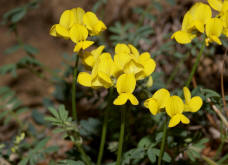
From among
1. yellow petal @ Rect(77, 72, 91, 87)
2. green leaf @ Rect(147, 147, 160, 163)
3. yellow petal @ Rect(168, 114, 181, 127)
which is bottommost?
green leaf @ Rect(147, 147, 160, 163)

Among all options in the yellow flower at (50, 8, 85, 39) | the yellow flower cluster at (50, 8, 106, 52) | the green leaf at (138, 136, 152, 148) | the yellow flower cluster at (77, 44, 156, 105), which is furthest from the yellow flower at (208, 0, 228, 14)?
the green leaf at (138, 136, 152, 148)

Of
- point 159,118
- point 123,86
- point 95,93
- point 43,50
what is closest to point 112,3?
point 43,50

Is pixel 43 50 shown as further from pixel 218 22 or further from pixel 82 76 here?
pixel 218 22

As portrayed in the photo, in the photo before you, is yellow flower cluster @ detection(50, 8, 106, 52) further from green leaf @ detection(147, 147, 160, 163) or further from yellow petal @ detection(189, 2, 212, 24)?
green leaf @ detection(147, 147, 160, 163)

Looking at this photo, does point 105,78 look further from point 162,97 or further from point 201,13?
point 201,13

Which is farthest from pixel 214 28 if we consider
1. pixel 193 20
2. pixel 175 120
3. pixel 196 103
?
pixel 175 120

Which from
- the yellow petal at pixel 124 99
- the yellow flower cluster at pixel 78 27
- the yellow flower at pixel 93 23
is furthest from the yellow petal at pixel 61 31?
the yellow petal at pixel 124 99
